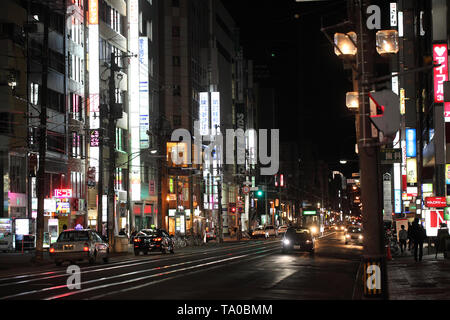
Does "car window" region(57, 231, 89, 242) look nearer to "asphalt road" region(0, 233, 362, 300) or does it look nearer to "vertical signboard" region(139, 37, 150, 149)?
"asphalt road" region(0, 233, 362, 300)

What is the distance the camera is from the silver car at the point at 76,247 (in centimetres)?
3234

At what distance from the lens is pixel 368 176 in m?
15.2

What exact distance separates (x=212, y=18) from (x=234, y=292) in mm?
97075

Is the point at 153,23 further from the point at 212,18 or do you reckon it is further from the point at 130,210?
the point at 212,18

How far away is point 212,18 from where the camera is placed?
366 feet

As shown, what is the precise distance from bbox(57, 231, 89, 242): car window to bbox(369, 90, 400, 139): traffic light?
2121cm

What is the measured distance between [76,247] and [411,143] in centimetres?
3788

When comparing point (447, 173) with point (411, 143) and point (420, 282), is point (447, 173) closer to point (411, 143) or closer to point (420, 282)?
point (411, 143)

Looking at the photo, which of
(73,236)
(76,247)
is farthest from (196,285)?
(73,236)

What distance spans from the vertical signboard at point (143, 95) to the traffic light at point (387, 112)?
57329mm

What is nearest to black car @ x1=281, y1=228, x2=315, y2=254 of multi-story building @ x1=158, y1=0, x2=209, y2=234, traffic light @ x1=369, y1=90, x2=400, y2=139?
traffic light @ x1=369, y1=90, x2=400, y2=139

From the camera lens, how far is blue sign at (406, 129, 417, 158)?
6103 centimetres

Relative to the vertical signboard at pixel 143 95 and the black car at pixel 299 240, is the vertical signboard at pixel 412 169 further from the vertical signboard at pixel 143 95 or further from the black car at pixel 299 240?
the vertical signboard at pixel 143 95
